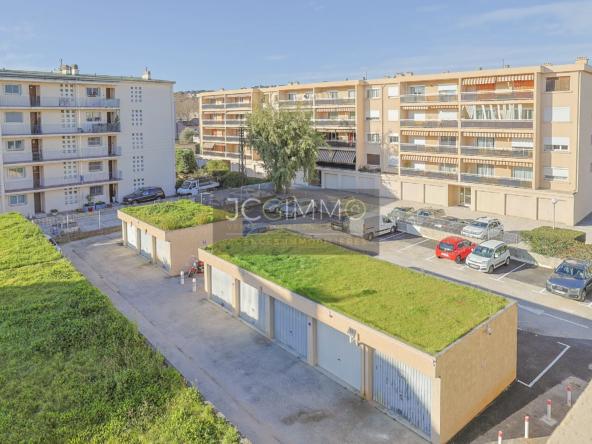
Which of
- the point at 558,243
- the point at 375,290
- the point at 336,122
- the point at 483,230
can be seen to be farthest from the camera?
the point at 336,122

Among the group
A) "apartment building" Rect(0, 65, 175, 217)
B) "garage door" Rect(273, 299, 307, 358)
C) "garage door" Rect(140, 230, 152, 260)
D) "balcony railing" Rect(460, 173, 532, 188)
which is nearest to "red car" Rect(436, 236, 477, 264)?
"balcony railing" Rect(460, 173, 532, 188)

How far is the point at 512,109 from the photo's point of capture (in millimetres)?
38344

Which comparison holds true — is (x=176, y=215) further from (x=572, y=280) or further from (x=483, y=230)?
(x=572, y=280)

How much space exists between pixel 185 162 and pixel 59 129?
19.5 meters

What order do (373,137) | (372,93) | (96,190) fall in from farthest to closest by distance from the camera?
(373,137) < (372,93) < (96,190)

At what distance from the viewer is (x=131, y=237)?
109 feet

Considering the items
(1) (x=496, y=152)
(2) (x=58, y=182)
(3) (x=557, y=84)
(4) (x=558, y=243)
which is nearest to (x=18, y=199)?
(2) (x=58, y=182)

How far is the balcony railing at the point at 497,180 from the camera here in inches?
1510

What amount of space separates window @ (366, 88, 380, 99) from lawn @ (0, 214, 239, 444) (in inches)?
1539

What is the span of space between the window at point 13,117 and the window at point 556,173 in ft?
146

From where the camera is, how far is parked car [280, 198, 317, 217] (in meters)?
41.6

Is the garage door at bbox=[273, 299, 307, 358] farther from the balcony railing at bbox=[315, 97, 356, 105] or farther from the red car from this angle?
the balcony railing at bbox=[315, 97, 356, 105]

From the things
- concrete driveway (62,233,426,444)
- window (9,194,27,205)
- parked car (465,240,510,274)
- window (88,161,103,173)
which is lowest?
concrete driveway (62,233,426,444)

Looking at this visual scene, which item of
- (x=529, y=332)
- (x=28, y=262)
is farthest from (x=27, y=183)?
(x=529, y=332)
